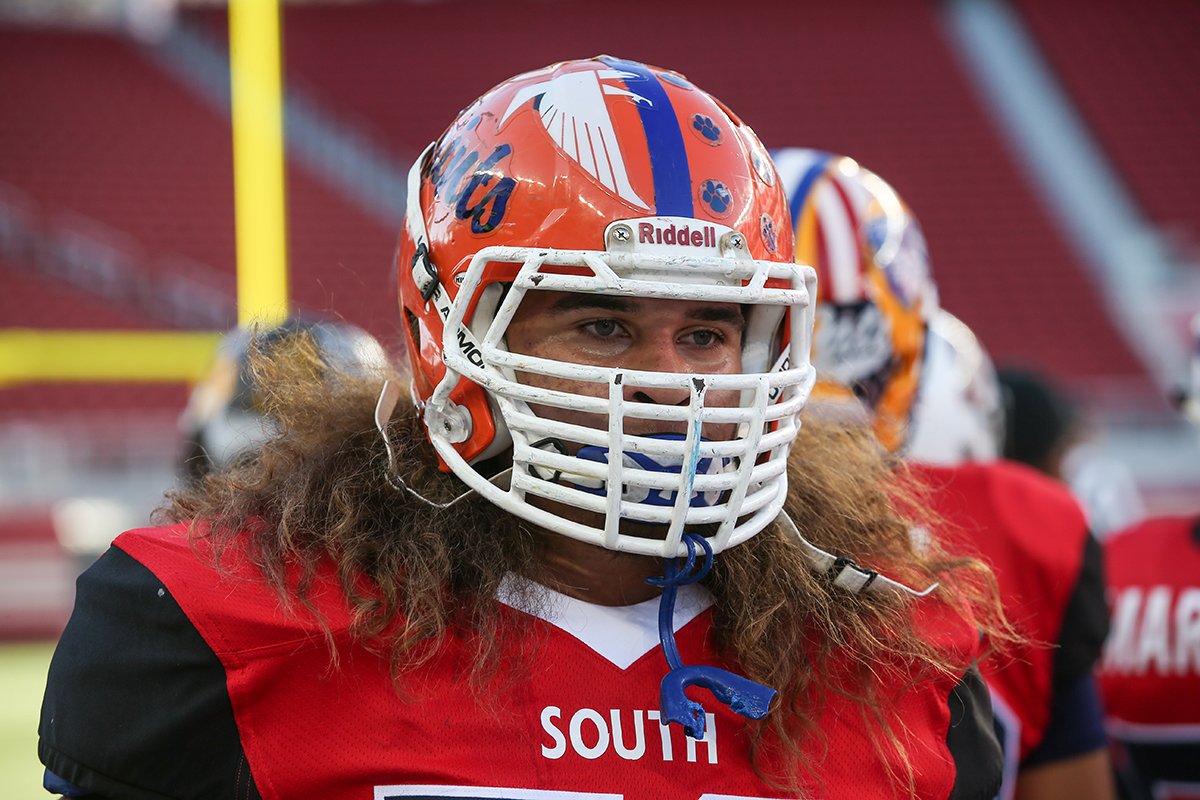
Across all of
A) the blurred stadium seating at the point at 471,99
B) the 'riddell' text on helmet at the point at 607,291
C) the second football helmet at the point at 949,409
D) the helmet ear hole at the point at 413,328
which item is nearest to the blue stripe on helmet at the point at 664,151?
the 'riddell' text on helmet at the point at 607,291

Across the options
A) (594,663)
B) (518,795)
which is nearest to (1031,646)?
(594,663)

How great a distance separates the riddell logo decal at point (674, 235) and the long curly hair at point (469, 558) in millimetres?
356

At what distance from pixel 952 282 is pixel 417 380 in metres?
9.93

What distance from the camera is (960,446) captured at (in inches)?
93.5

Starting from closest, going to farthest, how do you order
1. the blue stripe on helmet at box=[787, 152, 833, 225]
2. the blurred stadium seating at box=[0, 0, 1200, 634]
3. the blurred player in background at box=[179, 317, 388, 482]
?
1. the blurred player in background at box=[179, 317, 388, 482]
2. the blue stripe on helmet at box=[787, 152, 833, 225]
3. the blurred stadium seating at box=[0, 0, 1200, 634]

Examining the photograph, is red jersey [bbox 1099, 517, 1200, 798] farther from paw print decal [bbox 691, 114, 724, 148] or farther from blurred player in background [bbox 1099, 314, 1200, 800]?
paw print decal [bbox 691, 114, 724, 148]

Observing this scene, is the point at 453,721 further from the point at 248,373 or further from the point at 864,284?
the point at 864,284

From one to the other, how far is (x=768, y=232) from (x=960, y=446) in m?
1.25

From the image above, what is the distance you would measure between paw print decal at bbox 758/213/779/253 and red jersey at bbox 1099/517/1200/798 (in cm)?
127

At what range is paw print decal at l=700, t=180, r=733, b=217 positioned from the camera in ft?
4.10

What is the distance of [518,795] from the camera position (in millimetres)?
1122

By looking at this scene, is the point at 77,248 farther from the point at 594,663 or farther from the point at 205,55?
the point at 594,663

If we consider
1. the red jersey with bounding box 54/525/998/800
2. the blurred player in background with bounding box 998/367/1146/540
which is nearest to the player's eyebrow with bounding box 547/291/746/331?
the red jersey with bounding box 54/525/998/800

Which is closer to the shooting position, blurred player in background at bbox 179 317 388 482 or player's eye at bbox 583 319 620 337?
player's eye at bbox 583 319 620 337
